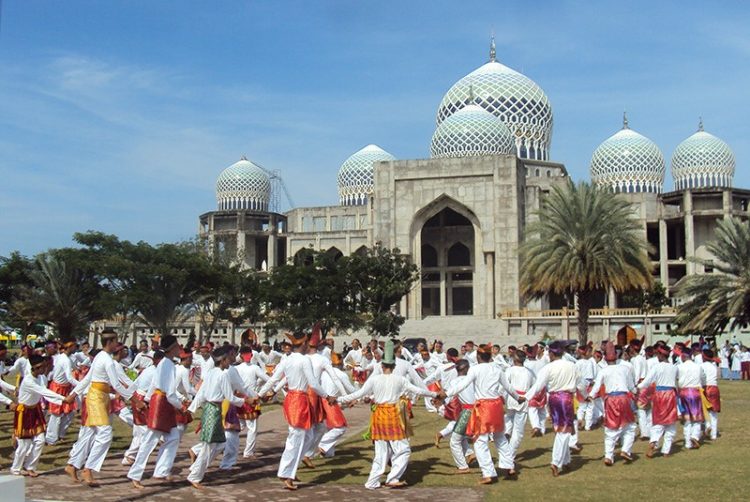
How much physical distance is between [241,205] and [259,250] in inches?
157

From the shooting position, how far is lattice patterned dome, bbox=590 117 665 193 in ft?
237

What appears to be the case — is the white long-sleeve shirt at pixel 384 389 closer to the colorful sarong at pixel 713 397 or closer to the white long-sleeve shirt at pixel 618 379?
the white long-sleeve shirt at pixel 618 379

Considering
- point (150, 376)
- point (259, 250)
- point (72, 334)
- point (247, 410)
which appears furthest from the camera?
point (259, 250)

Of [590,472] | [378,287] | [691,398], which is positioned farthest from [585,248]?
[590,472]

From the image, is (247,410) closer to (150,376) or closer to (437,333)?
(150,376)

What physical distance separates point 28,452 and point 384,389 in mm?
4940

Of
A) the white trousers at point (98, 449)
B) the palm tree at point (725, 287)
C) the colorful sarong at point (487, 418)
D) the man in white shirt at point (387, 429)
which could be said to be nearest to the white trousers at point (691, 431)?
the colorful sarong at point (487, 418)

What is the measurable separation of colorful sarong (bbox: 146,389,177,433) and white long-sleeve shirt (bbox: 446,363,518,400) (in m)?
3.58

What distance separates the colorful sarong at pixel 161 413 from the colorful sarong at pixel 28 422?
6.45 feet

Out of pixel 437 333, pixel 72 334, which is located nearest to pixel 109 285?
pixel 72 334

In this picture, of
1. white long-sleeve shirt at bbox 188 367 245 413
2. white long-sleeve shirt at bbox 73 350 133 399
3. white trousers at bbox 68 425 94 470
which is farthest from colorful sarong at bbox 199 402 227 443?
white trousers at bbox 68 425 94 470

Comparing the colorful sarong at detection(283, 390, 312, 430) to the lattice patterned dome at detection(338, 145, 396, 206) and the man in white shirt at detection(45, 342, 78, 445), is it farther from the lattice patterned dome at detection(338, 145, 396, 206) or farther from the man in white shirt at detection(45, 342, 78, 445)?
the lattice patterned dome at detection(338, 145, 396, 206)

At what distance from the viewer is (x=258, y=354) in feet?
72.5

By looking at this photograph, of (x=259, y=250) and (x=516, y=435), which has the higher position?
(x=259, y=250)
